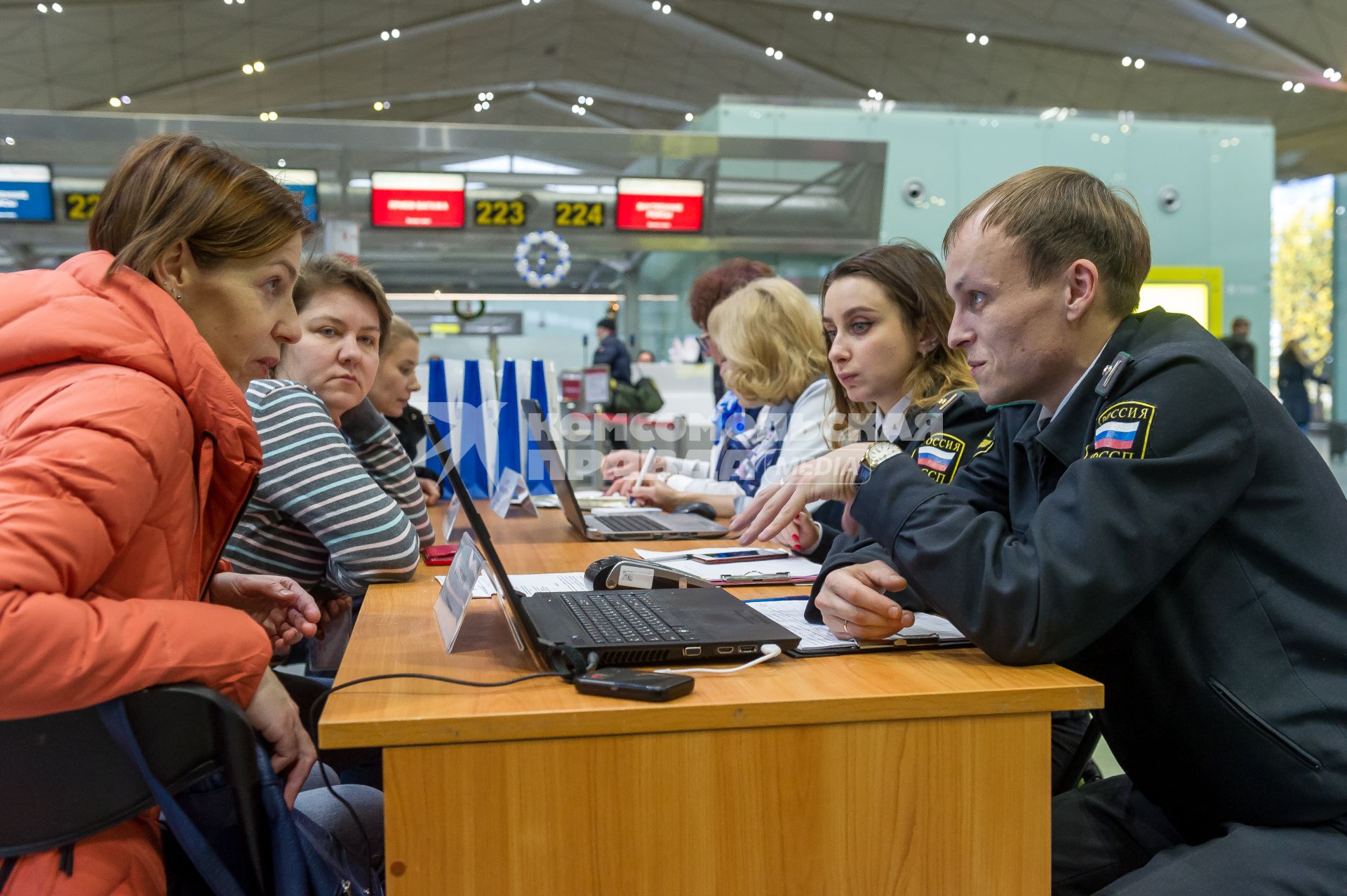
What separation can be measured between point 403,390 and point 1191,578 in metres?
2.41

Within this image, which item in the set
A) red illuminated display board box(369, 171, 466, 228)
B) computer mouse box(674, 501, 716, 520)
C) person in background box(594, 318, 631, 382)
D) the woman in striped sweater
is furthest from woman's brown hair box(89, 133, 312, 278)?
red illuminated display board box(369, 171, 466, 228)


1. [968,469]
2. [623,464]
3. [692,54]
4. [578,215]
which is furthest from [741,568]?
[692,54]

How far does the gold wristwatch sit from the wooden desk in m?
0.27

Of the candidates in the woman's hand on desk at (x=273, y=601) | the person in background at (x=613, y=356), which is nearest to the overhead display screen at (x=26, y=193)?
the person in background at (x=613, y=356)

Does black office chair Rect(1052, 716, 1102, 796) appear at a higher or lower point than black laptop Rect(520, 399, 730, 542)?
lower

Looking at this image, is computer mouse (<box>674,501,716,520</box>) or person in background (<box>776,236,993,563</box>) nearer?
person in background (<box>776,236,993,563</box>)

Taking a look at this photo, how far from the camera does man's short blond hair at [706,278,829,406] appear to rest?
10.0 ft

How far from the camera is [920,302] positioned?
209cm

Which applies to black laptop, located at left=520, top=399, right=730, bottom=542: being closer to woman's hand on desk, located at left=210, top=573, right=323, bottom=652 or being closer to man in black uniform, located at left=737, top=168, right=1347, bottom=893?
woman's hand on desk, located at left=210, top=573, right=323, bottom=652

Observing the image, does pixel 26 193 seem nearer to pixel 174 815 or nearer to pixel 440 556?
pixel 440 556

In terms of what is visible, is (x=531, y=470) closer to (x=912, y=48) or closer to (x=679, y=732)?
(x=679, y=732)

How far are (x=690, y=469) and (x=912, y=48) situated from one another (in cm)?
952

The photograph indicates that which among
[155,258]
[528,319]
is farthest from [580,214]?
[155,258]

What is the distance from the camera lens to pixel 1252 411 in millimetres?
1102
